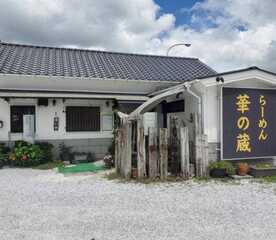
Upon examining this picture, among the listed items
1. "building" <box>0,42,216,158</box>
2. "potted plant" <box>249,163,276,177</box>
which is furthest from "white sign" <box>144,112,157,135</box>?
"potted plant" <box>249,163,276,177</box>

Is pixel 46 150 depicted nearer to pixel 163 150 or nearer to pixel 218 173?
pixel 163 150

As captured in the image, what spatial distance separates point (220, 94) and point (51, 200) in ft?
18.3

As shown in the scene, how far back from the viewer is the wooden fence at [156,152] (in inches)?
292

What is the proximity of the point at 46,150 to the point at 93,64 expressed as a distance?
4.85m

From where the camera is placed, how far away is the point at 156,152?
7.46m

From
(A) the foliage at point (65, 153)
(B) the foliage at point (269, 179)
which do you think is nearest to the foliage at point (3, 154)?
(A) the foliage at point (65, 153)

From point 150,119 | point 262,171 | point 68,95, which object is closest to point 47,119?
point 68,95

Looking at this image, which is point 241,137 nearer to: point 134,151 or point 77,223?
point 134,151

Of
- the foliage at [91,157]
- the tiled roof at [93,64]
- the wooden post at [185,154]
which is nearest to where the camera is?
the wooden post at [185,154]

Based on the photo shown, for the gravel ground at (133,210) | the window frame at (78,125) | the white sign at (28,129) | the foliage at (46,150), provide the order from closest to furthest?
the gravel ground at (133,210) → the foliage at (46,150) → the white sign at (28,129) → the window frame at (78,125)

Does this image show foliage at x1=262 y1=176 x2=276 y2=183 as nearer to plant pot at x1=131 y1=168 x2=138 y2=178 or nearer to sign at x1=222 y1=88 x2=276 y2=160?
sign at x1=222 y1=88 x2=276 y2=160

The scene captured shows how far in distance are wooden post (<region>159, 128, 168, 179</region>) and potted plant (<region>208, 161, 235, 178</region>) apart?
140cm

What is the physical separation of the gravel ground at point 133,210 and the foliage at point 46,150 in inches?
105

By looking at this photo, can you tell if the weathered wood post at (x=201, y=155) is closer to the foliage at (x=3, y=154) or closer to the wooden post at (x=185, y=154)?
the wooden post at (x=185, y=154)
